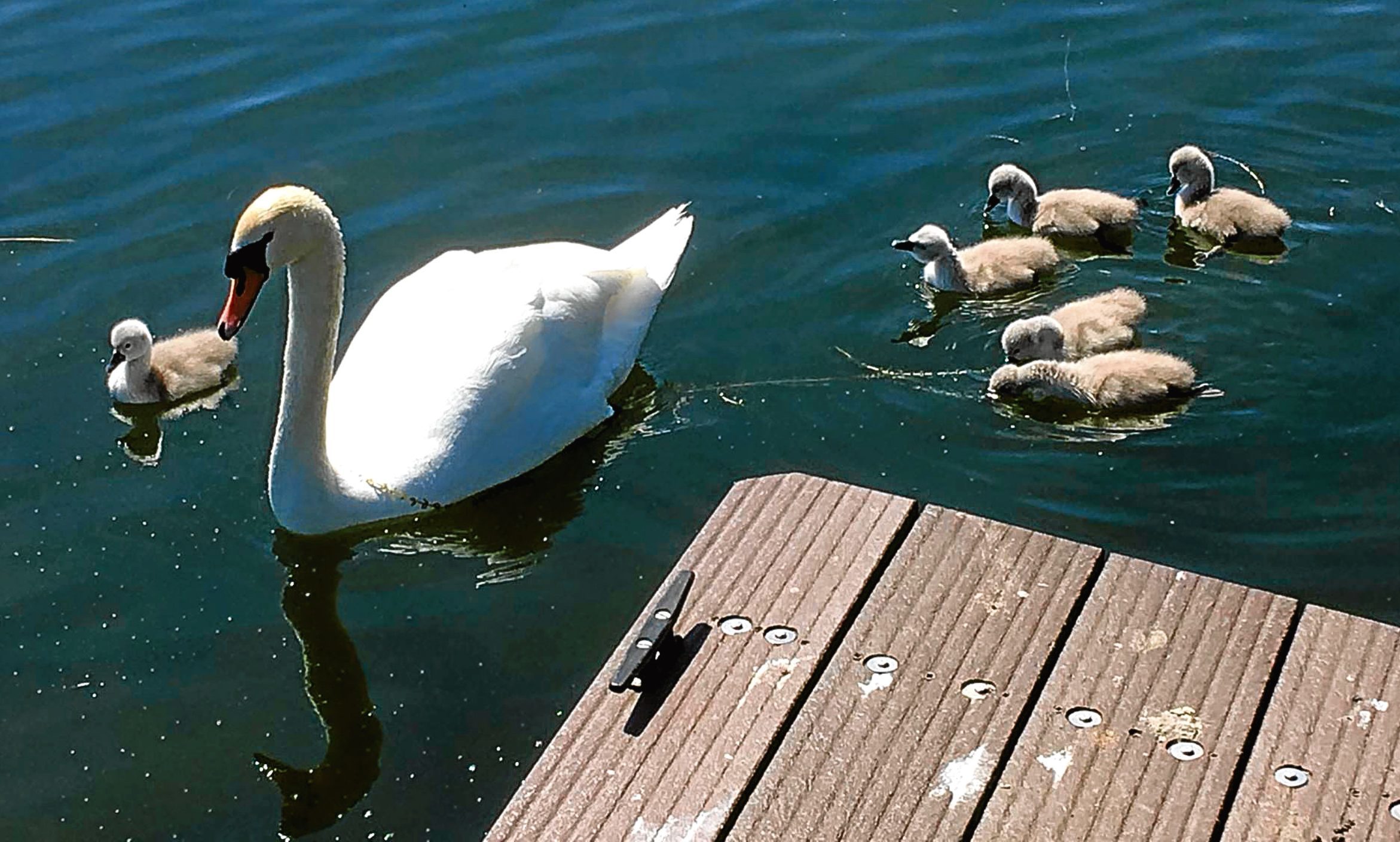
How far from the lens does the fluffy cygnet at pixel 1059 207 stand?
25.2 feet

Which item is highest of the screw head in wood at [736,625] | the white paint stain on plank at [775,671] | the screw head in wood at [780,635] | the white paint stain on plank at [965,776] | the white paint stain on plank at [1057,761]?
the screw head in wood at [736,625]

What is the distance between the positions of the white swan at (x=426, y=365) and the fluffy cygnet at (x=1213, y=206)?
264 centimetres

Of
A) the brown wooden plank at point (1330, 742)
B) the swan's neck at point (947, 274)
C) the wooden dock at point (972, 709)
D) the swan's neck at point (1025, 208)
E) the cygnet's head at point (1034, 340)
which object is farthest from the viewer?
the swan's neck at point (1025, 208)

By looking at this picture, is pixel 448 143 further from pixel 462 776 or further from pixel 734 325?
pixel 462 776

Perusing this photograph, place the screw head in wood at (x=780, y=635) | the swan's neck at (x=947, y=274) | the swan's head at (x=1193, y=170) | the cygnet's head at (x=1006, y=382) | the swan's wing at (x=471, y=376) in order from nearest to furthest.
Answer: the screw head in wood at (x=780, y=635) → the swan's wing at (x=471, y=376) → the cygnet's head at (x=1006, y=382) → the swan's neck at (x=947, y=274) → the swan's head at (x=1193, y=170)

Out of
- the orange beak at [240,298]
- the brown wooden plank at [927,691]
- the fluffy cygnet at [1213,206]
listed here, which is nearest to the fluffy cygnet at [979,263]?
the fluffy cygnet at [1213,206]

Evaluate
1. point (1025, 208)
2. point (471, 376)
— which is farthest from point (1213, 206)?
point (471, 376)

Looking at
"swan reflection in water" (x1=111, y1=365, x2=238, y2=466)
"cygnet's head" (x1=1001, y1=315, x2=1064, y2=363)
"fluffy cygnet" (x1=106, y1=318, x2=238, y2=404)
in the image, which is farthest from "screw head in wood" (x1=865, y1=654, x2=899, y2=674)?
"fluffy cygnet" (x1=106, y1=318, x2=238, y2=404)

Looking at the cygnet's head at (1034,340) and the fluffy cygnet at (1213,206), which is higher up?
the fluffy cygnet at (1213,206)

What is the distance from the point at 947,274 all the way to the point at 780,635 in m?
3.74

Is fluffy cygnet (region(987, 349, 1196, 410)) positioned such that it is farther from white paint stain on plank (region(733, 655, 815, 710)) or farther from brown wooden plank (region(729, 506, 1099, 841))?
white paint stain on plank (region(733, 655, 815, 710))

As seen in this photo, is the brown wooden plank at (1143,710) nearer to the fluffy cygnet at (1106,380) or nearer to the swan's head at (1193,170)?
the fluffy cygnet at (1106,380)

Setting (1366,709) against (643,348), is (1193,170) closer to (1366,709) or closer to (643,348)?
(643,348)

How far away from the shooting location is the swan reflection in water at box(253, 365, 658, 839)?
5.25 metres
